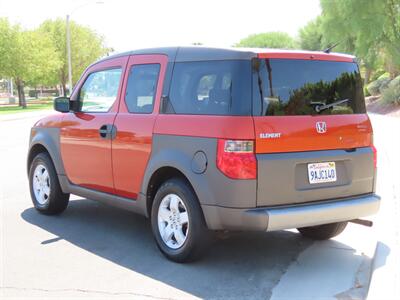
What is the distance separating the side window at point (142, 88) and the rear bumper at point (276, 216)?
135 centimetres

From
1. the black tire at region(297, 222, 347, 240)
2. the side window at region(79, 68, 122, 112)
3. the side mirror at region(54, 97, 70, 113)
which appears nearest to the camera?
the black tire at region(297, 222, 347, 240)

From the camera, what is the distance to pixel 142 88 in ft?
19.0

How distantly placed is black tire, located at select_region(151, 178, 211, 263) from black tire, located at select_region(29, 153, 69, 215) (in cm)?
212

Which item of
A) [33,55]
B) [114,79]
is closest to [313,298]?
[114,79]

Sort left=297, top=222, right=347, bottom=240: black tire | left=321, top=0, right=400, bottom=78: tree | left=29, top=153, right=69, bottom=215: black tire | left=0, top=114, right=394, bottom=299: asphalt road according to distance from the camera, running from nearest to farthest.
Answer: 1. left=0, top=114, right=394, bottom=299: asphalt road
2. left=297, top=222, right=347, bottom=240: black tire
3. left=29, top=153, right=69, bottom=215: black tire
4. left=321, top=0, right=400, bottom=78: tree

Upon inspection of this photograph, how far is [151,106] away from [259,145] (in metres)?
1.35

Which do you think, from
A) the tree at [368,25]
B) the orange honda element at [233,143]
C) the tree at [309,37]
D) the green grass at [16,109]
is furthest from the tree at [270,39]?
the orange honda element at [233,143]

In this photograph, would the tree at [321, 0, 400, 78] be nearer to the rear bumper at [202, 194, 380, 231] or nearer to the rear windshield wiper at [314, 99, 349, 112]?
the rear windshield wiper at [314, 99, 349, 112]

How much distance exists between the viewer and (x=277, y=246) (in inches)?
231

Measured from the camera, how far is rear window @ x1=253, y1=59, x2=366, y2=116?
4844 millimetres

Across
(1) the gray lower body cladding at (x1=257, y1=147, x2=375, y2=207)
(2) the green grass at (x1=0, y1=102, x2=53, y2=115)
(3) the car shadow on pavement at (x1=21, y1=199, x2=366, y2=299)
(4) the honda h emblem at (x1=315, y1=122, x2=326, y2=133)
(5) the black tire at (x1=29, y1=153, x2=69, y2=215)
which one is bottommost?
(2) the green grass at (x1=0, y1=102, x2=53, y2=115)

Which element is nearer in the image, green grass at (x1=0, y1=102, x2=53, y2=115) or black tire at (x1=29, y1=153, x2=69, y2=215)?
black tire at (x1=29, y1=153, x2=69, y2=215)

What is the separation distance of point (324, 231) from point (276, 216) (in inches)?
60.0

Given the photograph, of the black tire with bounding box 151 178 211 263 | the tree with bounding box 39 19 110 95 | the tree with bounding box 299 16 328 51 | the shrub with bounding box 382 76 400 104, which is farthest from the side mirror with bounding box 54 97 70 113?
the tree with bounding box 299 16 328 51
